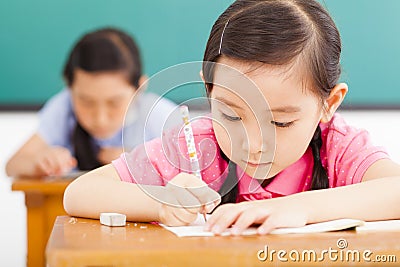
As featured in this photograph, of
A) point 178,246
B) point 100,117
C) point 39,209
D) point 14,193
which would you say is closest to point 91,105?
point 100,117

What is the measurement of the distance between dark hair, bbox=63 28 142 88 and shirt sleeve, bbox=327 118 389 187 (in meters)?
2.10

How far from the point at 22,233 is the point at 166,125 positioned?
8.05 feet

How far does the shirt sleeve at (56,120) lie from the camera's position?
341 centimetres

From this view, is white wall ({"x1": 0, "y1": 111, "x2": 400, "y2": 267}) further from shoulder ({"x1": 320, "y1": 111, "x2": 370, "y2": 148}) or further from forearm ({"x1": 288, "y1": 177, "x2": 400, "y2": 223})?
forearm ({"x1": 288, "y1": 177, "x2": 400, "y2": 223})

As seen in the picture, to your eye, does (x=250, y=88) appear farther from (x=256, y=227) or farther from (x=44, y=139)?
(x=44, y=139)

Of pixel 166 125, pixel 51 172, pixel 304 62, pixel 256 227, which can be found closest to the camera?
pixel 256 227

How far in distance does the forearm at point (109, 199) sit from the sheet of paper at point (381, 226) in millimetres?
284

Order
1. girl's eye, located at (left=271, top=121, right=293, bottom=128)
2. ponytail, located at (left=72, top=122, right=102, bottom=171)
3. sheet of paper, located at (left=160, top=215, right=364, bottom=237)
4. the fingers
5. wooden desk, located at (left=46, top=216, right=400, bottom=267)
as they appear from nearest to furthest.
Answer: wooden desk, located at (left=46, top=216, right=400, bottom=267) → sheet of paper, located at (left=160, top=215, right=364, bottom=237) → the fingers → girl's eye, located at (left=271, top=121, right=293, bottom=128) → ponytail, located at (left=72, top=122, right=102, bottom=171)

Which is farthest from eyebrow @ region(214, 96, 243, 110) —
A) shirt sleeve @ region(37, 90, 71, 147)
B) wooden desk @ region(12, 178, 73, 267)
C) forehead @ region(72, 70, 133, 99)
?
shirt sleeve @ region(37, 90, 71, 147)

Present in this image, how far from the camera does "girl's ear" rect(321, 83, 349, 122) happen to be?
1357mm

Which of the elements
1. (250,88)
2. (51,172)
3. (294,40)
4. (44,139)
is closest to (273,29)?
(294,40)

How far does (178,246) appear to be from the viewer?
869 mm

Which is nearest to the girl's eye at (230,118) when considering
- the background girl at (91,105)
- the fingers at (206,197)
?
the fingers at (206,197)

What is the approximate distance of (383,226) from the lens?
1.09m
